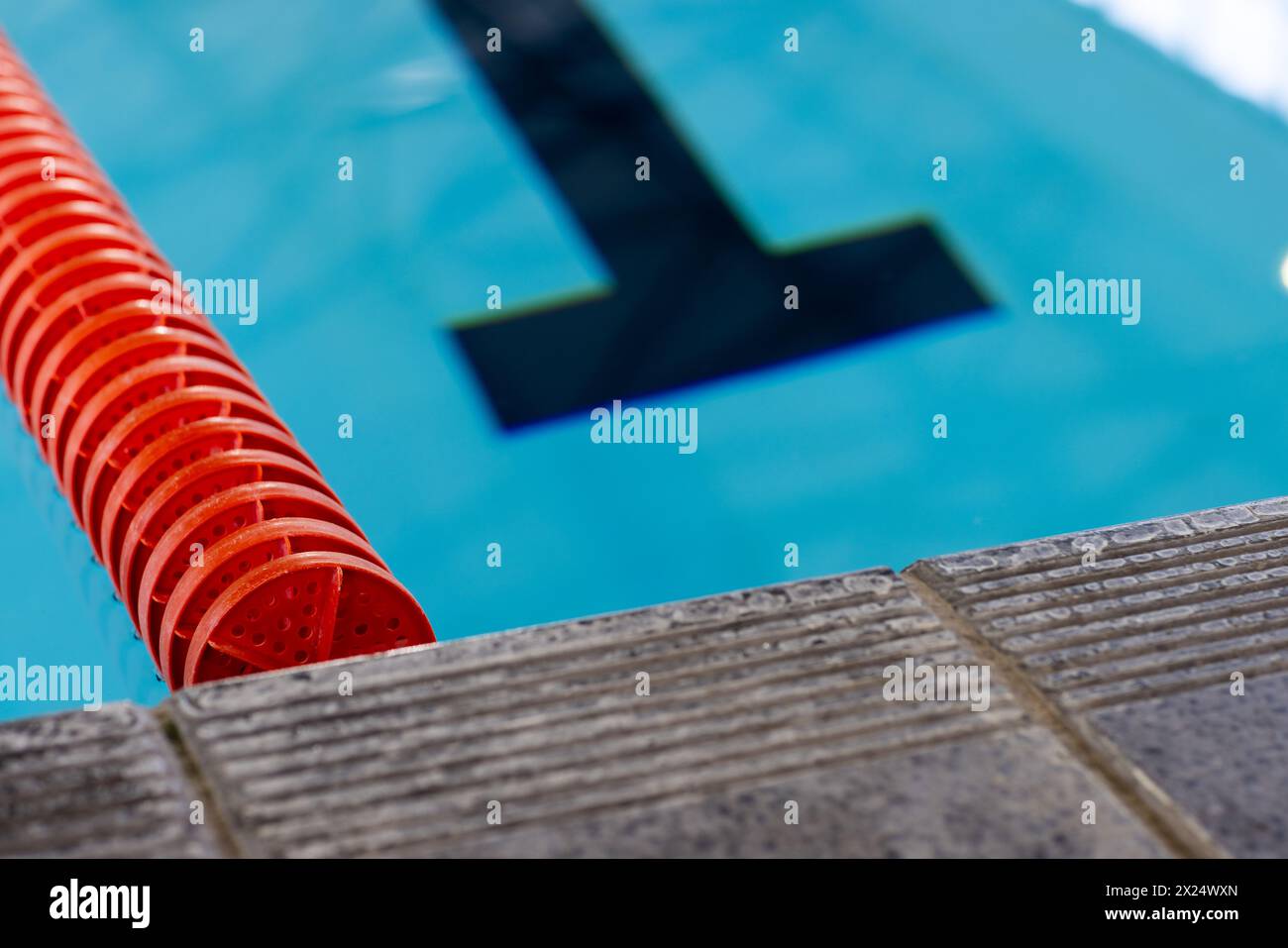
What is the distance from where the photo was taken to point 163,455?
3133mm

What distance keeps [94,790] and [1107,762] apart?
1.14 metres

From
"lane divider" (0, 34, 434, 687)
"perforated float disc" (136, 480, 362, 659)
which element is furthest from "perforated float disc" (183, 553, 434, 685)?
"perforated float disc" (136, 480, 362, 659)

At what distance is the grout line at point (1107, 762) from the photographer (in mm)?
1685

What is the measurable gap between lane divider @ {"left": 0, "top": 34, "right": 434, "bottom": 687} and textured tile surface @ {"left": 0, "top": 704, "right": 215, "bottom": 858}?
30.8 inches

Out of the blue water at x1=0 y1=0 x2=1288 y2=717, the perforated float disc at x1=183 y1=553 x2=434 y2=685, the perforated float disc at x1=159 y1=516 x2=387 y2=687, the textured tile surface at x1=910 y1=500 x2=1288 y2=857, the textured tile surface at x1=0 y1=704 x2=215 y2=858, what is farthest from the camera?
the blue water at x1=0 y1=0 x2=1288 y2=717

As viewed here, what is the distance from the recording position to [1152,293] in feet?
16.6

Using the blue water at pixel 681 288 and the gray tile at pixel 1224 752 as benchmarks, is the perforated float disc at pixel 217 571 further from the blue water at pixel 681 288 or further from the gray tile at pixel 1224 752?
the gray tile at pixel 1224 752

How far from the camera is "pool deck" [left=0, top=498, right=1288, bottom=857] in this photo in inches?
65.8

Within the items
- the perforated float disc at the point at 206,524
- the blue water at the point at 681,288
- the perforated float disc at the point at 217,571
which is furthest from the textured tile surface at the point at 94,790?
the blue water at the point at 681,288

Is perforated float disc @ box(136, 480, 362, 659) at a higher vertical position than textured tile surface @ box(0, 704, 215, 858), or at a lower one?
higher

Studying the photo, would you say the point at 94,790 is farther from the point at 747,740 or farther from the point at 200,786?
the point at 747,740

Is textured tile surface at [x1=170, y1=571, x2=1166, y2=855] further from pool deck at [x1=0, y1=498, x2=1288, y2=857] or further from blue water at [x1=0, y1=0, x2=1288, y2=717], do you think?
blue water at [x1=0, y1=0, x2=1288, y2=717]
